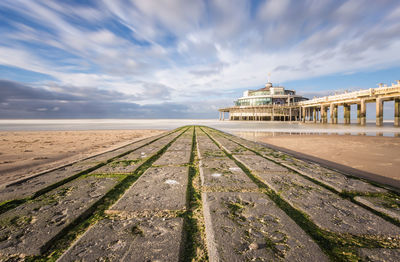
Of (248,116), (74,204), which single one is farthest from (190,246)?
(248,116)

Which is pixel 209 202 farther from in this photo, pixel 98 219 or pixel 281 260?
pixel 98 219

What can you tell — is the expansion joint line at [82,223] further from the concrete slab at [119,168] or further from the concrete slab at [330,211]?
the concrete slab at [330,211]

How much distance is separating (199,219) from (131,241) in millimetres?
509

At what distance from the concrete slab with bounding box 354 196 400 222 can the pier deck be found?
0.01 meters

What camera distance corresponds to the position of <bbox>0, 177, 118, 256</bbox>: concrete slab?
3.47 ft

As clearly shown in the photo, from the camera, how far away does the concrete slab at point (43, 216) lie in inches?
41.7

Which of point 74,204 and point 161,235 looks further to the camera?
point 74,204

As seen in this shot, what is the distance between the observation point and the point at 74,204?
1.58 metres

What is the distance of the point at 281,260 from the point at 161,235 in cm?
73

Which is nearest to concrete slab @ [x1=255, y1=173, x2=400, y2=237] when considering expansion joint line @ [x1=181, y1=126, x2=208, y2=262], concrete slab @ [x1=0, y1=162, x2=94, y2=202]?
expansion joint line @ [x1=181, y1=126, x2=208, y2=262]

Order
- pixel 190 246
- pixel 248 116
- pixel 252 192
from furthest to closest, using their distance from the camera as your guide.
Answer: pixel 248 116 < pixel 252 192 < pixel 190 246

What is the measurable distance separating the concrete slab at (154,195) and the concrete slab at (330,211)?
1081 millimetres

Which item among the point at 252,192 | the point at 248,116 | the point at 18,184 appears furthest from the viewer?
the point at 248,116

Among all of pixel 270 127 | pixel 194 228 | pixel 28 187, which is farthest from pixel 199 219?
pixel 270 127
